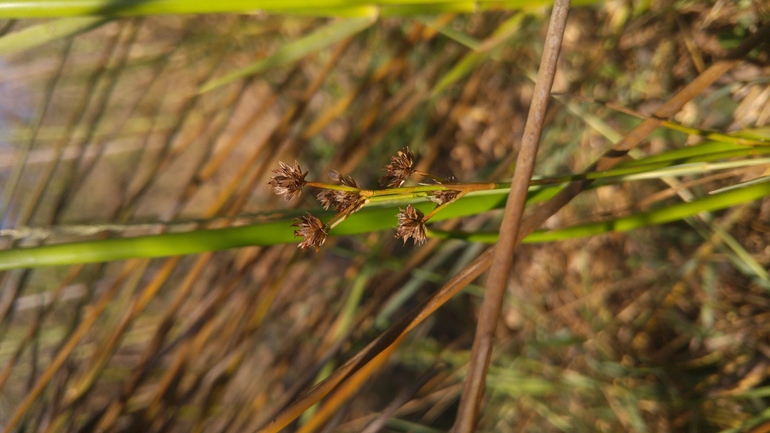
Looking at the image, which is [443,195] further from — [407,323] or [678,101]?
[678,101]

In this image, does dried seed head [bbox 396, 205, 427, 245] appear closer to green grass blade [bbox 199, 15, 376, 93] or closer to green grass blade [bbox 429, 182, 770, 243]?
green grass blade [bbox 429, 182, 770, 243]

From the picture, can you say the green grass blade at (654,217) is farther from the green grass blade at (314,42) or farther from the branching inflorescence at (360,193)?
the green grass blade at (314,42)

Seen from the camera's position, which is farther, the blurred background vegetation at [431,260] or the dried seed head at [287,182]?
the blurred background vegetation at [431,260]

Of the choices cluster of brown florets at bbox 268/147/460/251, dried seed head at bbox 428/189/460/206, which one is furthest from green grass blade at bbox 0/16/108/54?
dried seed head at bbox 428/189/460/206

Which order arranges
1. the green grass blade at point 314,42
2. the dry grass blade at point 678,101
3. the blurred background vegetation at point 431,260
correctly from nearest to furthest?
the dry grass blade at point 678,101, the green grass blade at point 314,42, the blurred background vegetation at point 431,260

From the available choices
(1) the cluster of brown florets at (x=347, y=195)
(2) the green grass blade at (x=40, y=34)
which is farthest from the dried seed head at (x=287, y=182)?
(2) the green grass blade at (x=40, y=34)

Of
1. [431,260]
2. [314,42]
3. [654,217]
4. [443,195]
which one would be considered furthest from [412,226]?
[431,260]

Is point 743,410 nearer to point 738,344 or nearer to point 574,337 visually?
point 738,344
